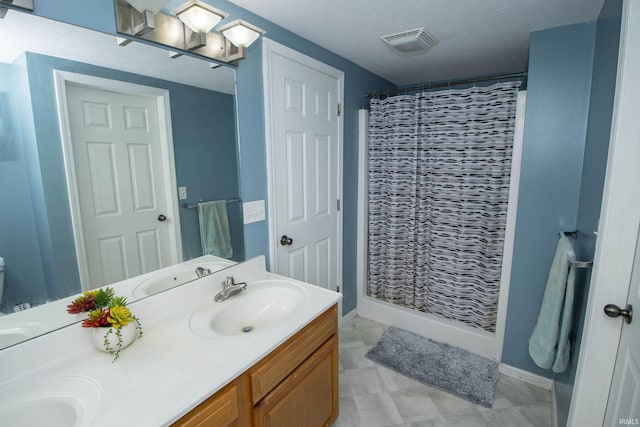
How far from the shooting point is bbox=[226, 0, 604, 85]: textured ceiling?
1.50m

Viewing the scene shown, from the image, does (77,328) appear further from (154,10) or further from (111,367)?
(154,10)

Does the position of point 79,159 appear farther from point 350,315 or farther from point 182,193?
point 350,315

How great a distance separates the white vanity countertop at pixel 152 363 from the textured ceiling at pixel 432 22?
1.52 metres

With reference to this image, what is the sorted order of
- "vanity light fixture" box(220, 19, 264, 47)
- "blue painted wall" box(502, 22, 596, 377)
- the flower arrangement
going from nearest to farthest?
the flower arrangement → "vanity light fixture" box(220, 19, 264, 47) → "blue painted wall" box(502, 22, 596, 377)

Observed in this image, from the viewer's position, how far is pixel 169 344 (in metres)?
1.11

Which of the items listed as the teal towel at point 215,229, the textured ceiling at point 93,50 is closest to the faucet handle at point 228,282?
the teal towel at point 215,229

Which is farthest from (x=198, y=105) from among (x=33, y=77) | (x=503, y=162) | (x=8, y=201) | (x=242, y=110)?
(x=503, y=162)

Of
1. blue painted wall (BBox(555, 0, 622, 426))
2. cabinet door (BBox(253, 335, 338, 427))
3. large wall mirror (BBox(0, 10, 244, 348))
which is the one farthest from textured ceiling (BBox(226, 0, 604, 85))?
cabinet door (BBox(253, 335, 338, 427))

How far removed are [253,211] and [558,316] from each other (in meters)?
1.67

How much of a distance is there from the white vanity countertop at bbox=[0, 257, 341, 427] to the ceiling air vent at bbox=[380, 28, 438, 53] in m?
1.66

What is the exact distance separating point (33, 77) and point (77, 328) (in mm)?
858

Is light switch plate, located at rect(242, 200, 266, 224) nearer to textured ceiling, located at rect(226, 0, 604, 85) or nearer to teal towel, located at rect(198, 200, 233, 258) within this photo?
teal towel, located at rect(198, 200, 233, 258)

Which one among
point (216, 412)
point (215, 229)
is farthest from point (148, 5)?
point (216, 412)

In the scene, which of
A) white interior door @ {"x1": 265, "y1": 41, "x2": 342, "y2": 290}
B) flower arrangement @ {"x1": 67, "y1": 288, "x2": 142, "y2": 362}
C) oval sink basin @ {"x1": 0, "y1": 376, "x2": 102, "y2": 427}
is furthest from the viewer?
white interior door @ {"x1": 265, "y1": 41, "x2": 342, "y2": 290}
